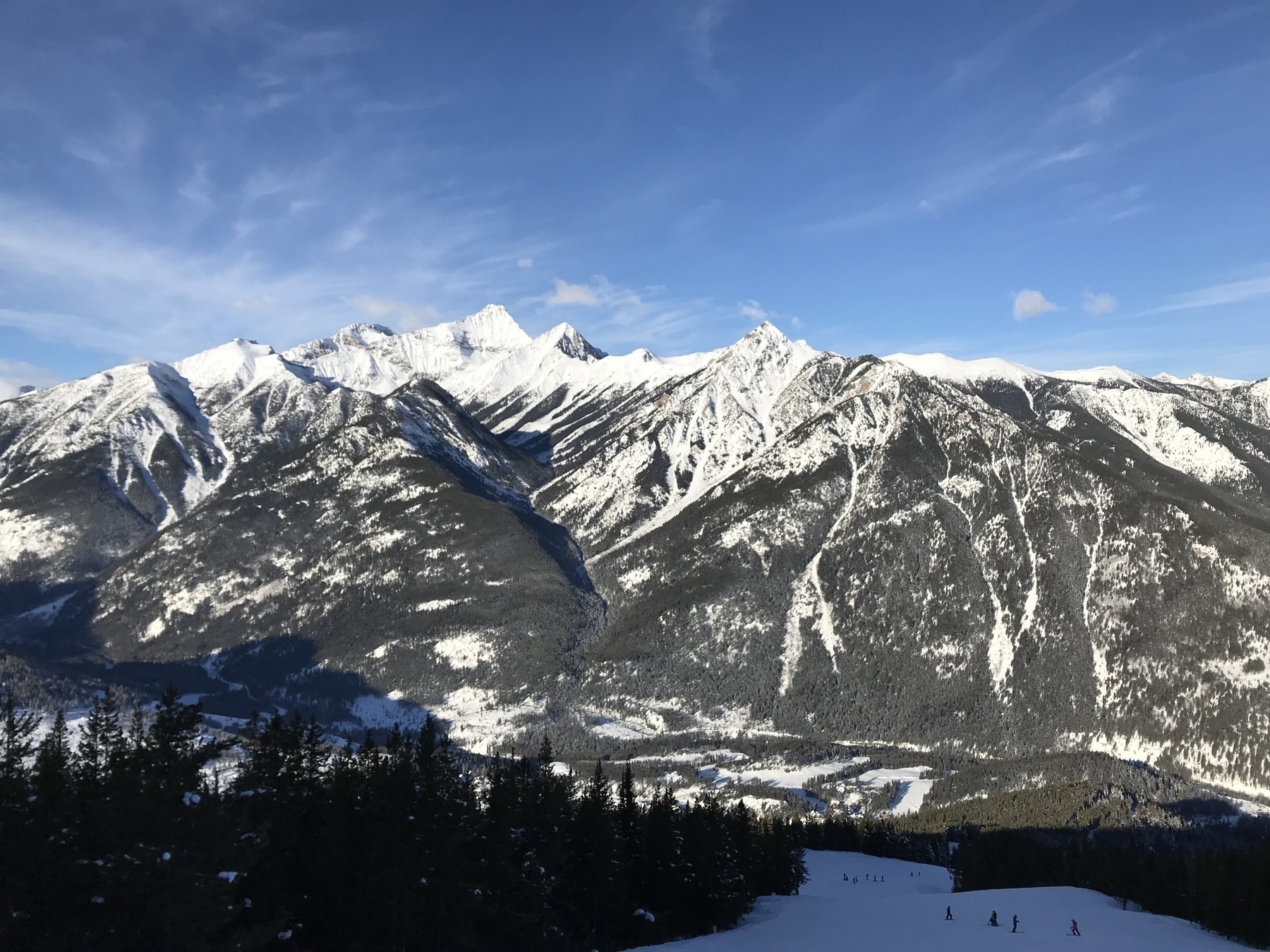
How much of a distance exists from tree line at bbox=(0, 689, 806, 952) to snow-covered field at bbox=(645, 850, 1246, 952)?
29.6ft

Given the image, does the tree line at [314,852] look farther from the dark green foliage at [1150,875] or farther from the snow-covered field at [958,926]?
the dark green foliage at [1150,875]

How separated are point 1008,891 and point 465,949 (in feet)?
266

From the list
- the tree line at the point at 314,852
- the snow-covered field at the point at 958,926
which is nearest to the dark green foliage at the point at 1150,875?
the snow-covered field at the point at 958,926

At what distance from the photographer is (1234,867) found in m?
96.5

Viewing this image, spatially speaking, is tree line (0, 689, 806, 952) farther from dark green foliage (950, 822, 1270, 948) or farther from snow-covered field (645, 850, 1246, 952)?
dark green foliage (950, 822, 1270, 948)

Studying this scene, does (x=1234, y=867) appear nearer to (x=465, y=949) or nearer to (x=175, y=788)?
(x=465, y=949)

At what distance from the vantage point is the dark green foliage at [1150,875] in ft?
279

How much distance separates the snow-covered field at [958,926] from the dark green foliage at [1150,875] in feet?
12.3

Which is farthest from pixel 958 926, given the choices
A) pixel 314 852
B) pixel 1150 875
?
pixel 314 852

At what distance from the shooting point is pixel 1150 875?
115m

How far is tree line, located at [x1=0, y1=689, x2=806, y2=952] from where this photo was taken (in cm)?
3525

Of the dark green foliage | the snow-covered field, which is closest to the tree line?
the snow-covered field

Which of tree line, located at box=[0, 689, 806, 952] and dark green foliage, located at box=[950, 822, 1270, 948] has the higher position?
tree line, located at box=[0, 689, 806, 952]

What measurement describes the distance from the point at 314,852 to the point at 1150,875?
107 m
